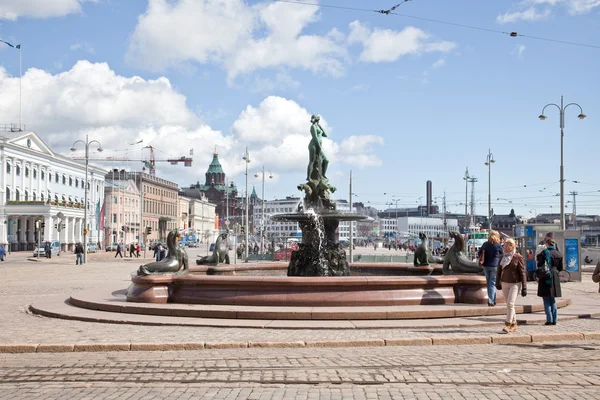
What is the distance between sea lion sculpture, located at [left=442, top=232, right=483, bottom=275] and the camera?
15891 mm

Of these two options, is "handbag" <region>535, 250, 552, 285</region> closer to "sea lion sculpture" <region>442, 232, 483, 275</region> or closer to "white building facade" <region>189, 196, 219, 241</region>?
"sea lion sculpture" <region>442, 232, 483, 275</region>

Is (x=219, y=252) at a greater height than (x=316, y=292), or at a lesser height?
greater

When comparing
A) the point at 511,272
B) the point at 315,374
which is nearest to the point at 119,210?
the point at 511,272

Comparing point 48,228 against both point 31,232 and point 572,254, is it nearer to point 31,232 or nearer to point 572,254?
point 31,232

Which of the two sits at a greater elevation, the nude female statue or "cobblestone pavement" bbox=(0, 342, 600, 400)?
the nude female statue

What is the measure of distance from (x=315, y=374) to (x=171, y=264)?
26.6 ft

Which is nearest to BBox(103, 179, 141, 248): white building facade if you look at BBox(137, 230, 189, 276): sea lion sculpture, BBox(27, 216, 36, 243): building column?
BBox(27, 216, 36, 243): building column

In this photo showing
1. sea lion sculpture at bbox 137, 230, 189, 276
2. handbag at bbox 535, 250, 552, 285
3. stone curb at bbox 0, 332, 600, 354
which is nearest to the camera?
stone curb at bbox 0, 332, 600, 354

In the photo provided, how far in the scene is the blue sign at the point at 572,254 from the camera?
30.0 meters

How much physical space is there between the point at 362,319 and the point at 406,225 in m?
186

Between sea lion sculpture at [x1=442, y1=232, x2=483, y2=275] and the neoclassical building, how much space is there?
56.2 meters

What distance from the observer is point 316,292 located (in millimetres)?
13758

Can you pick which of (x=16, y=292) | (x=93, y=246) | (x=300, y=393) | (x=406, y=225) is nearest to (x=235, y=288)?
(x=300, y=393)

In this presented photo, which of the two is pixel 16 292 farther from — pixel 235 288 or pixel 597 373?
pixel 597 373
